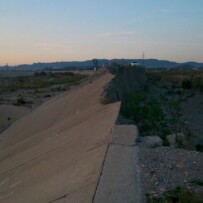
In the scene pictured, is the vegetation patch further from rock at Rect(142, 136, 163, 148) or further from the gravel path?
rock at Rect(142, 136, 163, 148)

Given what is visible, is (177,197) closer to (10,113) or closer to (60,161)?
(60,161)

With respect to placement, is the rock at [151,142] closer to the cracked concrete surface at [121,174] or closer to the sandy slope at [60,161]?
the cracked concrete surface at [121,174]

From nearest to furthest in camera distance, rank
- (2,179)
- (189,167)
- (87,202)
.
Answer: (87,202)
(189,167)
(2,179)

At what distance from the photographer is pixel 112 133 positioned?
1107 cm

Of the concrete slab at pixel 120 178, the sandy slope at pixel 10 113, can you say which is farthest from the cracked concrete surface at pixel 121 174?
the sandy slope at pixel 10 113

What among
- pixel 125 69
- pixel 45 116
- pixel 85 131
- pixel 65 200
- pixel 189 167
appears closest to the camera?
pixel 65 200

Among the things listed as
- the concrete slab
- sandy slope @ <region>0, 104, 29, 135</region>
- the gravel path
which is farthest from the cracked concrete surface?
sandy slope @ <region>0, 104, 29, 135</region>

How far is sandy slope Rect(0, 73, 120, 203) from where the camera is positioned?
26.8 ft

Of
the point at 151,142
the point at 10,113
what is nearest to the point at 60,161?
the point at 151,142

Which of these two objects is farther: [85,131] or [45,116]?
[45,116]

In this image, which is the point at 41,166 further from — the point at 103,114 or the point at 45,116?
the point at 45,116

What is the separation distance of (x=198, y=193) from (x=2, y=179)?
23.2 ft

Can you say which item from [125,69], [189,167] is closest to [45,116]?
[125,69]

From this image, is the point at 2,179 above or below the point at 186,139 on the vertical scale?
below
